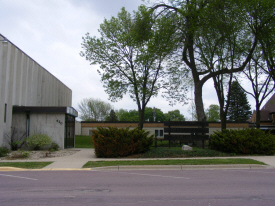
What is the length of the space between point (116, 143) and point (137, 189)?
308 inches

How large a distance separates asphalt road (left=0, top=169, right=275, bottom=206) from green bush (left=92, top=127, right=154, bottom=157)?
4.95 m

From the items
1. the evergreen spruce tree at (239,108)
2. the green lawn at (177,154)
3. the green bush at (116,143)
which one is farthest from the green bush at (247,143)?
the evergreen spruce tree at (239,108)

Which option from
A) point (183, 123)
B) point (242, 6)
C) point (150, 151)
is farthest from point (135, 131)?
point (242, 6)

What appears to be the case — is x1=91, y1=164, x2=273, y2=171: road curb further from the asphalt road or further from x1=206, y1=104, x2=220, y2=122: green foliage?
x1=206, y1=104, x2=220, y2=122: green foliage

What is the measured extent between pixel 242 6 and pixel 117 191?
1537 centimetres

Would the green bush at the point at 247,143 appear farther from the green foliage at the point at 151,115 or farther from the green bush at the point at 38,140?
the green foliage at the point at 151,115

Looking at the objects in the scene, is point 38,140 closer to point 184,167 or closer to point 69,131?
point 69,131

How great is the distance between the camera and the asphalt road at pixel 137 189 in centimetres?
620

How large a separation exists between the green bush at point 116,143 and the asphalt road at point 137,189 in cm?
495

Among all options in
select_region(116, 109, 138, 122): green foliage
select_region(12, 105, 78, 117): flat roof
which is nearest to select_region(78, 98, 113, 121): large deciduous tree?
select_region(116, 109, 138, 122): green foliage

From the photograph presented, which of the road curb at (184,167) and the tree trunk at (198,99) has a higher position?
the tree trunk at (198,99)

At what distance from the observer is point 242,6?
1753 cm

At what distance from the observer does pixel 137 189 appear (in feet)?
24.9

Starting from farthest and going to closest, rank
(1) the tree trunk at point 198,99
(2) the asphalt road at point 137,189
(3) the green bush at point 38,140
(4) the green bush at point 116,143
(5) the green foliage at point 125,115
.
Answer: (5) the green foliage at point 125,115
(1) the tree trunk at point 198,99
(3) the green bush at point 38,140
(4) the green bush at point 116,143
(2) the asphalt road at point 137,189
